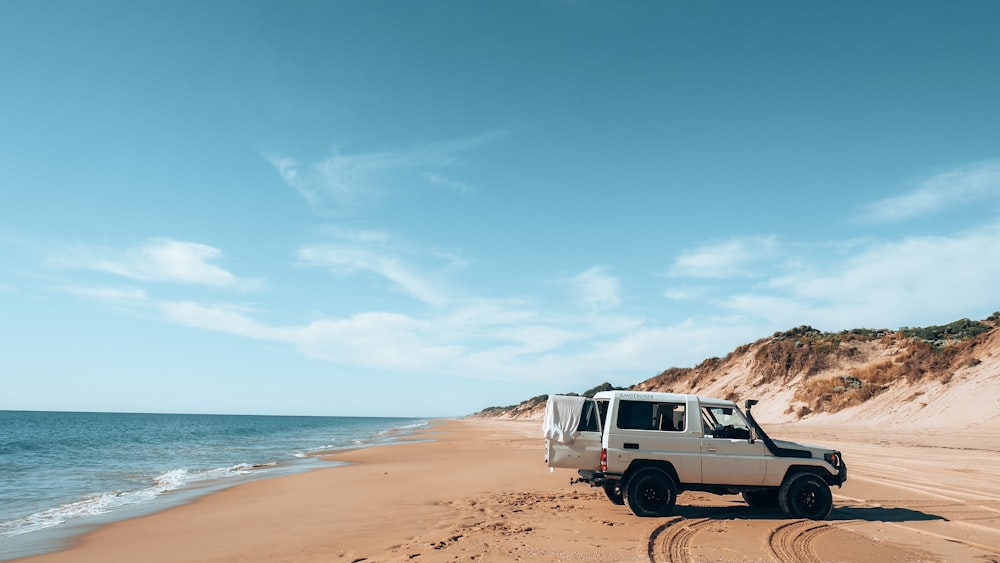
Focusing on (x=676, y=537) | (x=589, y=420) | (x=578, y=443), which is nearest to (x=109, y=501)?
(x=578, y=443)

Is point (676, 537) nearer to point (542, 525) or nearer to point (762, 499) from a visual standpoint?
point (542, 525)

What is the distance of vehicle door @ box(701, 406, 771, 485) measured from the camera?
36.4 ft

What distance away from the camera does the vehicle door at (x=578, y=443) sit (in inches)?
458

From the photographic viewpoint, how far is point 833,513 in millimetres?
11484

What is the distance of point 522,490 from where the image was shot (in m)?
15.0

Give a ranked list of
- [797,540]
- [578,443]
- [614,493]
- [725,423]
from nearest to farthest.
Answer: [797,540]
[725,423]
[578,443]
[614,493]

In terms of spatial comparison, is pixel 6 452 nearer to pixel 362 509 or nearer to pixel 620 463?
pixel 362 509

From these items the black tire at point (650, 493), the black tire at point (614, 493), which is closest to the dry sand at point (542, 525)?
the black tire at point (614, 493)

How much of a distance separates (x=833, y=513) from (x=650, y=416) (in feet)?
12.9

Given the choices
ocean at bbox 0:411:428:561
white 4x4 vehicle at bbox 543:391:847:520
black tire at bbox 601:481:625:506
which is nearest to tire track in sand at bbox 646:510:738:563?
white 4x4 vehicle at bbox 543:391:847:520

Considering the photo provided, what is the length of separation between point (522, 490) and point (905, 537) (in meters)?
8.07

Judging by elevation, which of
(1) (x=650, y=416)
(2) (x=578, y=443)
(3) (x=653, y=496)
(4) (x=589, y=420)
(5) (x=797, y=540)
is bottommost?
(5) (x=797, y=540)

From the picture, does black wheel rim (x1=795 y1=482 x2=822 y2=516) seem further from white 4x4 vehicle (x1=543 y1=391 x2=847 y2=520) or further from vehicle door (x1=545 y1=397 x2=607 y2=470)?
vehicle door (x1=545 y1=397 x2=607 y2=470)

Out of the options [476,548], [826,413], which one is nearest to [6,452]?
[476,548]
